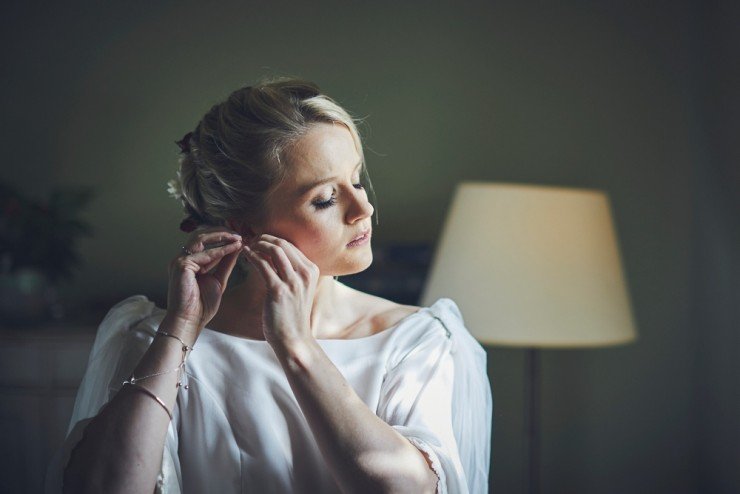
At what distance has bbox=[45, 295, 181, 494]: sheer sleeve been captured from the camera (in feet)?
3.91

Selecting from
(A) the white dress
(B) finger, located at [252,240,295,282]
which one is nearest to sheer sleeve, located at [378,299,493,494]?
(A) the white dress

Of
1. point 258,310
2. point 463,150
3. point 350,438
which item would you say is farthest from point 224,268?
point 463,150

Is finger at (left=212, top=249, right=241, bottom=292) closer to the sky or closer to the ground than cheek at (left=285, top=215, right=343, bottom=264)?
closer to the ground

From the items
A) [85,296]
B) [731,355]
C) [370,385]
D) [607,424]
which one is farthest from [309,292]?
[85,296]

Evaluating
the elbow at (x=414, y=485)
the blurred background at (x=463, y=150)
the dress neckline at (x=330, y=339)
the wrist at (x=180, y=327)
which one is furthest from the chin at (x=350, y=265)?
the blurred background at (x=463, y=150)

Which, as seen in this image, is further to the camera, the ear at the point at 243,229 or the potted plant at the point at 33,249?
the potted plant at the point at 33,249

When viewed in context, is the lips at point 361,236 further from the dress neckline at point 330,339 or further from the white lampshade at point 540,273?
the white lampshade at point 540,273

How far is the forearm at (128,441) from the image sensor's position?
3.46ft

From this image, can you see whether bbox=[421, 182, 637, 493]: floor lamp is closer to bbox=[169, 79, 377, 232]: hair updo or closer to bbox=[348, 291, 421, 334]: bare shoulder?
bbox=[348, 291, 421, 334]: bare shoulder

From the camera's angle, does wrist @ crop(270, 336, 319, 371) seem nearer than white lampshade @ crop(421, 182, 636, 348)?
Yes

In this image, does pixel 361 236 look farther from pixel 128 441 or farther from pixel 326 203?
pixel 128 441

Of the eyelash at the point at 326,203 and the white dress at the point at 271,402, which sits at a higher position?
the eyelash at the point at 326,203

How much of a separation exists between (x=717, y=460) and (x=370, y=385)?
1.21 m

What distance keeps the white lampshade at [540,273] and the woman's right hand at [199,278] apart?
0.61 meters
